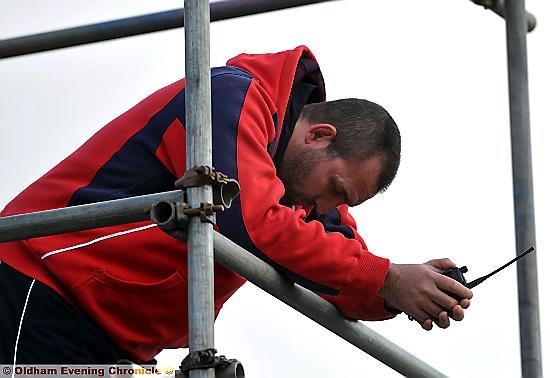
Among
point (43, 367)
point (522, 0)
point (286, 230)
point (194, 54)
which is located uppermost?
point (522, 0)

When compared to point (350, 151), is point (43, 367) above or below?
below

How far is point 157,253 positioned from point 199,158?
21.6 inches

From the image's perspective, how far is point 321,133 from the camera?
400cm

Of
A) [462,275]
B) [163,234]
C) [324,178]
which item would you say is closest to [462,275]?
[462,275]

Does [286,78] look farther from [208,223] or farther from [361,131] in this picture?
Result: [208,223]

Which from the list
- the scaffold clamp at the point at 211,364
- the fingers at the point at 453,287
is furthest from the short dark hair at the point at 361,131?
the scaffold clamp at the point at 211,364

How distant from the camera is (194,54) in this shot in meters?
3.24

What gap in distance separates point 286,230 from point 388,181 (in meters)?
0.69

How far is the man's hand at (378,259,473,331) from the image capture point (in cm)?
372

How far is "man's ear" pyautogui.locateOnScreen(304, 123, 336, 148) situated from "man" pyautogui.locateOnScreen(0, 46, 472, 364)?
5.6 inches

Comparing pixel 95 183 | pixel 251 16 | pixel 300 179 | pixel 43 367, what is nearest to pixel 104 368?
pixel 43 367

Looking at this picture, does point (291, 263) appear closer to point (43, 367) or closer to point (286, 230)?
point (286, 230)

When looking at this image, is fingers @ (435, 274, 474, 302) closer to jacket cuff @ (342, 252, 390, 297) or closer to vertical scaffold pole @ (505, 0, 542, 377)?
jacket cuff @ (342, 252, 390, 297)

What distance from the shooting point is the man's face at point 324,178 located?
395 centimetres
